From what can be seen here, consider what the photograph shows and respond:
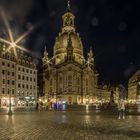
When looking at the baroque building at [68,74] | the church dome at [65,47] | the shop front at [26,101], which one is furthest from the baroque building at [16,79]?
the church dome at [65,47]

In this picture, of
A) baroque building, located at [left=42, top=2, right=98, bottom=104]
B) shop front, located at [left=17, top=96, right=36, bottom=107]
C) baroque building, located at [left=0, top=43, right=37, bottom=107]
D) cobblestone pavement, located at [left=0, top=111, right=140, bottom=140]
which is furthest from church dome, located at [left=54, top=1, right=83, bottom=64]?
cobblestone pavement, located at [left=0, top=111, right=140, bottom=140]

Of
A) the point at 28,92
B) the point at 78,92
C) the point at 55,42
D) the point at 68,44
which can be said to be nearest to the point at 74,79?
the point at 78,92

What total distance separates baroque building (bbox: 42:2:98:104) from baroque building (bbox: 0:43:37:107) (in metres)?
38.1

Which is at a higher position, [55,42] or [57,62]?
[55,42]

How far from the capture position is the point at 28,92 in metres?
131

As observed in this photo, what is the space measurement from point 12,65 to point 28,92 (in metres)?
16.9

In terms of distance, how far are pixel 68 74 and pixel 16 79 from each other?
56461 mm

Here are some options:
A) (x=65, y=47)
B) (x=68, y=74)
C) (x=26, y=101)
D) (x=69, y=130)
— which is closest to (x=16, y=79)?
→ (x=26, y=101)

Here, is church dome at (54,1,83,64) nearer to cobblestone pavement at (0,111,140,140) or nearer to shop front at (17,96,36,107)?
shop front at (17,96,36,107)

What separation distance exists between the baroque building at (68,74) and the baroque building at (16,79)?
3810 centimetres

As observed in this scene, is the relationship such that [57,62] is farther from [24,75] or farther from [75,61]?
[24,75]

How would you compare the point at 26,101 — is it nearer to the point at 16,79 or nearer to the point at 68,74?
the point at 16,79

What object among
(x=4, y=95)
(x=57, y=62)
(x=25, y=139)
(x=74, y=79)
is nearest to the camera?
(x=25, y=139)

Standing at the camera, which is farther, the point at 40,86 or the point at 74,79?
the point at 40,86
